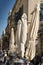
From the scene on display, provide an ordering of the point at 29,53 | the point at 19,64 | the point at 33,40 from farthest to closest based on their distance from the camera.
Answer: the point at 33,40 < the point at 29,53 < the point at 19,64

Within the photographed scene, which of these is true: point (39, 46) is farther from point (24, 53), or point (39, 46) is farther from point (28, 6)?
point (28, 6)

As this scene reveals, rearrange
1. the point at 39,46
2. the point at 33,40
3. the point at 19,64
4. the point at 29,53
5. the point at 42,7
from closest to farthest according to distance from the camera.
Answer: the point at 19,64 < the point at 29,53 < the point at 33,40 < the point at 39,46 < the point at 42,7

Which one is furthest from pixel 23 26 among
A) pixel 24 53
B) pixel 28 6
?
pixel 28 6

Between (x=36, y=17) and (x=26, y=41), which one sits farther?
(x=36, y=17)

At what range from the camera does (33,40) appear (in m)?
9.91

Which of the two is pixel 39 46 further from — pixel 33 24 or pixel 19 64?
pixel 19 64

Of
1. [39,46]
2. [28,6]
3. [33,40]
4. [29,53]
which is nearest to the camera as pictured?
[29,53]

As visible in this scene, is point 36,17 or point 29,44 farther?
point 36,17

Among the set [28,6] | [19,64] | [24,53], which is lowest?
[24,53]

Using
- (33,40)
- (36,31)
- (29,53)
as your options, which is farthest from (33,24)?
(29,53)

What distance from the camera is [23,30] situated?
31.2 ft

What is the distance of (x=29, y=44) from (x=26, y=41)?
1.70ft

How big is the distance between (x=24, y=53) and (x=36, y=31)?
5.27 ft

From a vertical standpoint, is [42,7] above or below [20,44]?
above
